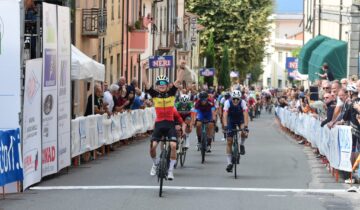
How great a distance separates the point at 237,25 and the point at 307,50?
30.8 meters

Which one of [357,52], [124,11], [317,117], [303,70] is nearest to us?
[317,117]

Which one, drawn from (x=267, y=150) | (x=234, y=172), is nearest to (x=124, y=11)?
(x=267, y=150)

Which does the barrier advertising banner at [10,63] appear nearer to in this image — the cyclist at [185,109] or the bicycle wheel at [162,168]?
the bicycle wheel at [162,168]

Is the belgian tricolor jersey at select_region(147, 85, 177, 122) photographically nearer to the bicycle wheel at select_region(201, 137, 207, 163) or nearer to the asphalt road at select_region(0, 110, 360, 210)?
the asphalt road at select_region(0, 110, 360, 210)

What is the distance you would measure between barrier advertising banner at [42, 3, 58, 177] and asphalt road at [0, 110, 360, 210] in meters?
0.46

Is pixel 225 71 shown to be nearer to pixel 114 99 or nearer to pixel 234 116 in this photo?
pixel 114 99

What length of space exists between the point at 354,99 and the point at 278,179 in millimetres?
2252

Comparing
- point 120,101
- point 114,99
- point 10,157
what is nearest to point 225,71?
point 120,101

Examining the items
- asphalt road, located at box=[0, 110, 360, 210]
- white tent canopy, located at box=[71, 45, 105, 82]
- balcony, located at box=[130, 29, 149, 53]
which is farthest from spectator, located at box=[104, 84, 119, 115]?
balcony, located at box=[130, 29, 149, 53]

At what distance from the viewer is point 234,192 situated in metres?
18.6

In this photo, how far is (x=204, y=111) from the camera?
86.6ft

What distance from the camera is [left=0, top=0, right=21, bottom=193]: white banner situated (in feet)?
57.6

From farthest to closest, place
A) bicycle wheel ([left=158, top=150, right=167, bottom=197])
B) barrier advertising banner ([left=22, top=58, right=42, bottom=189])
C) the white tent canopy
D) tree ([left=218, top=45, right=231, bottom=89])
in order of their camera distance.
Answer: tree ([left=218, top=45, right=231, bottom=89])
the white tent canopy
barrier advertising banner ([left=22, top=58, right=42, bottom=189])
bicycle wheel ([left=158, top=150, right=167, bottom=197])

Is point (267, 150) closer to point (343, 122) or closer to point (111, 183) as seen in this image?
point (343, 122)
